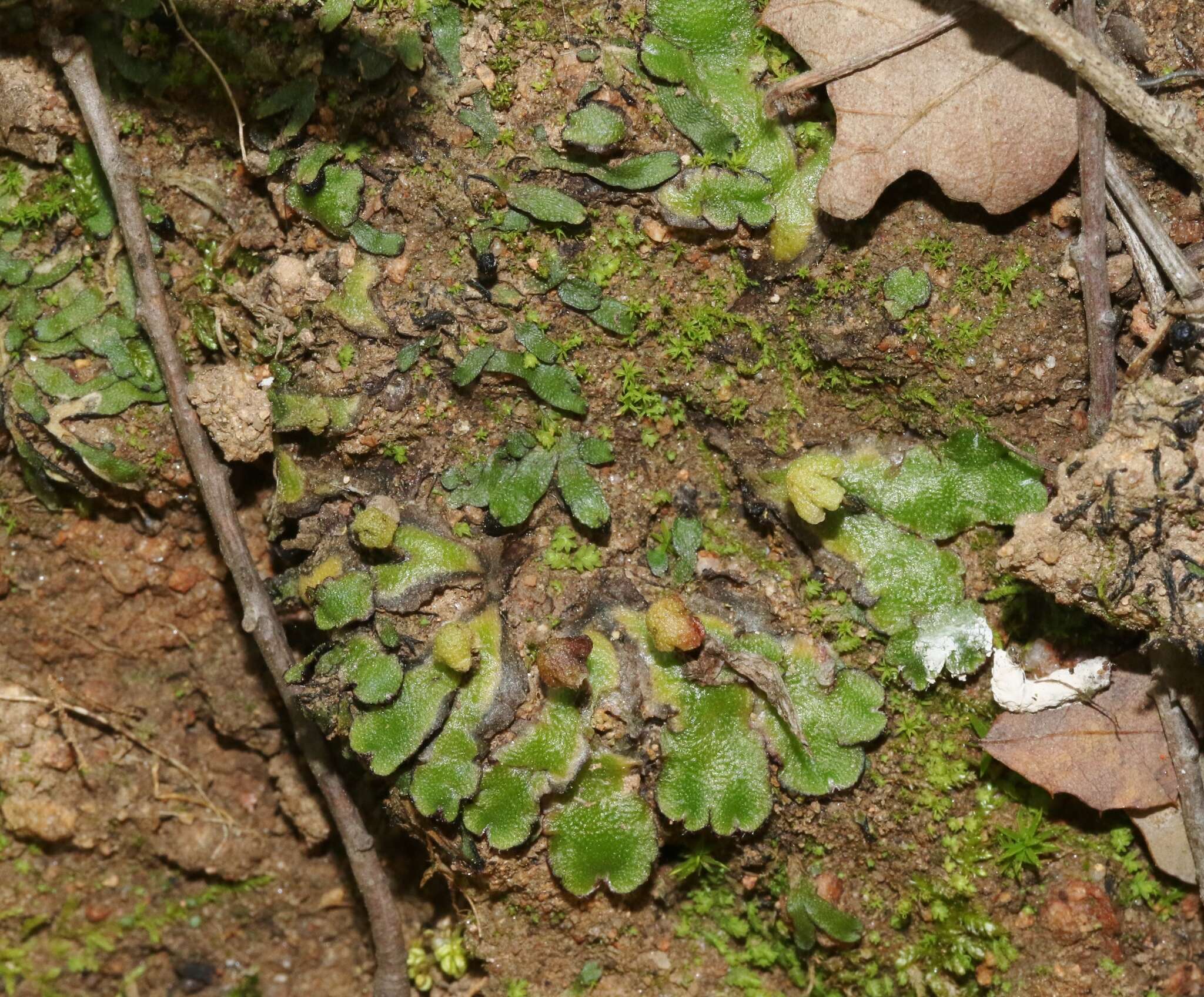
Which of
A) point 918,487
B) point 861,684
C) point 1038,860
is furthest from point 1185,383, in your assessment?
point 1038,860

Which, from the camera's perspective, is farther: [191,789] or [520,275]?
[191,789]

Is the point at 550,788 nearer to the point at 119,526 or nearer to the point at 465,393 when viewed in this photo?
the point at 465,393

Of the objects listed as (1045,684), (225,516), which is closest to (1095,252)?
(1045,684)

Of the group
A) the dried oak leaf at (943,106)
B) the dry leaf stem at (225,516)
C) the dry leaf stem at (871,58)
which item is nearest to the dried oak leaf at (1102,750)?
the dried oak leaf at (943,106)

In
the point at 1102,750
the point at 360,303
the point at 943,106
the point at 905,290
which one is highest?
the point at 943,106

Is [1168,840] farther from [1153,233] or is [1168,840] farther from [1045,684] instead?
[1153,233]

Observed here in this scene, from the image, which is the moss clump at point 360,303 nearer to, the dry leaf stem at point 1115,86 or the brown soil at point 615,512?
the brown soil at point 615,512
